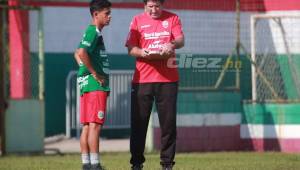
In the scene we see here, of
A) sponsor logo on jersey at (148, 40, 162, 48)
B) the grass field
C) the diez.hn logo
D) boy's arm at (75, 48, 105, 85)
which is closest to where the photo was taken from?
boy's arm at (75, 48, 105, 85)

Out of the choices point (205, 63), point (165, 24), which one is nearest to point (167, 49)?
point (165, 24)

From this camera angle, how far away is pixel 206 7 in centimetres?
1800

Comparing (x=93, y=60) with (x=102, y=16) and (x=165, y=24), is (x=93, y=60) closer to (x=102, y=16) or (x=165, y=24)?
(x=102, y=16)

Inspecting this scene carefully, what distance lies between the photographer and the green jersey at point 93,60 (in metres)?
10.2

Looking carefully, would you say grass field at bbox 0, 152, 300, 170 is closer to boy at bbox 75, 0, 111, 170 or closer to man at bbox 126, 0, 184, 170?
man at bbox 126, 0, 184, 170

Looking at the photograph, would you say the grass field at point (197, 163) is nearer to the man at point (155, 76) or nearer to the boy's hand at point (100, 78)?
the man at point (155, 76)

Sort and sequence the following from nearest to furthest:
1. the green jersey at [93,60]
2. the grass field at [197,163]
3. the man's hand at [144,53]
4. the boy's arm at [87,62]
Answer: the boy's arm at [87,62]
the green jersey at [93,60]
the man's hand at [144,53]
the grass field at [197,163]

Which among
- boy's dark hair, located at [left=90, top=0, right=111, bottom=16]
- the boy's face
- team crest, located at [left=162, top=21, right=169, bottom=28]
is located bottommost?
team crest, located at [left=162, top=21, right=169, bottom=28]

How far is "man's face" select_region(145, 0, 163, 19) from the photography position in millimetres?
10523

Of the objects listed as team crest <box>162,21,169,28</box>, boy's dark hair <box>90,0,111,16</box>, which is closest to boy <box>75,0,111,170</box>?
boy's dark hair <box>90,0,111,16</box>

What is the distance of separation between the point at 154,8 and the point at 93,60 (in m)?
0.96

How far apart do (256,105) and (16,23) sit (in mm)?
5104

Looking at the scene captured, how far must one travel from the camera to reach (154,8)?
10.5 meters

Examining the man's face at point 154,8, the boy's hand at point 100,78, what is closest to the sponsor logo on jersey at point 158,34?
the man's face at point 154,8
